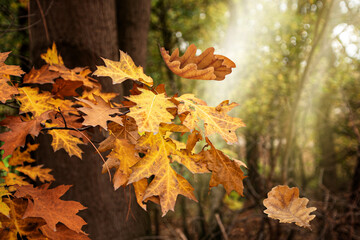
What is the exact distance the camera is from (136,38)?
2209mm

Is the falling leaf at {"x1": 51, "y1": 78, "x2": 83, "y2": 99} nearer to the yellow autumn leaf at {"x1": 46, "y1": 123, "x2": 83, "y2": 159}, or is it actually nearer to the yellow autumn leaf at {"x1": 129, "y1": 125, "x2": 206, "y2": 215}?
the yellow autumn leaf at {"x1": 46, "y1": 123, "x2": 83, "y2": 159}

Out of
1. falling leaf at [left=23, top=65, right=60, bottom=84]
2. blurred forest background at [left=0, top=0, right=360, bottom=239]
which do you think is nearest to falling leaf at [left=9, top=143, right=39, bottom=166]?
falling leaf at [left=23, top=65, right=60, bottom=84]

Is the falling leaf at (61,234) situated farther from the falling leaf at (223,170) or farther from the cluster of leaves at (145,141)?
the falling leaf at (223,170)

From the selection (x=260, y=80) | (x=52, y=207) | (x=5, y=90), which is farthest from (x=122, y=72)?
(x=260, y=80)

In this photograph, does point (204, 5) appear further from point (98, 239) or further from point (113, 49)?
point (98, 239)

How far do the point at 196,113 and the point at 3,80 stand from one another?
A: 66 cm

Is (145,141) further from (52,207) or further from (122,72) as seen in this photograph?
(52,207)

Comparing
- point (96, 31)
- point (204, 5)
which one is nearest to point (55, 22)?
point (96, 31)

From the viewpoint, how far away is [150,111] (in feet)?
2.44

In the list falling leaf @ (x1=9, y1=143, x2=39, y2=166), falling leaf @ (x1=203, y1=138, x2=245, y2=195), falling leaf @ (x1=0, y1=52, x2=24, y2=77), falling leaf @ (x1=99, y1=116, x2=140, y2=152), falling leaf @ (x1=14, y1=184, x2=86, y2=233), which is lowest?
falling leaf @ (x1=9, y1=143, x2=39, y2=166)

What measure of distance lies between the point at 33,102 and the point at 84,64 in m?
0.63

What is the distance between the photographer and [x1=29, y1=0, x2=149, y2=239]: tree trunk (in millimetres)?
1616

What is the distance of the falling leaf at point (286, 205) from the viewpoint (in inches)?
31.4

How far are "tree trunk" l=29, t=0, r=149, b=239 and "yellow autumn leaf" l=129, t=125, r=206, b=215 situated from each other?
0.88 metres
